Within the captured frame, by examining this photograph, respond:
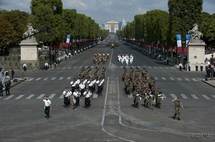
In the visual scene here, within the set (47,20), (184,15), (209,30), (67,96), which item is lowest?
(67,96)

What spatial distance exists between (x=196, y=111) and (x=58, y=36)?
85240 millimetres

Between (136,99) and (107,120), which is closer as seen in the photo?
(107,120)

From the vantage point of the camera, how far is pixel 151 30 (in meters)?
180

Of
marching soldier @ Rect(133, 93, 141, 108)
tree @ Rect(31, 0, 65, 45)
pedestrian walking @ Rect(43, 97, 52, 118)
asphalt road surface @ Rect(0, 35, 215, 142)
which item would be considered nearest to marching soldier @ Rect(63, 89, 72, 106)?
asphalt road surface @ Rect(0, 35, 215, 142)

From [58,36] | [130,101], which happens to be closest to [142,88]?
[130,101]

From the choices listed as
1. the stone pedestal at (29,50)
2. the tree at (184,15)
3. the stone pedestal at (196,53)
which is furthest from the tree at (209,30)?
the stone pedestal at (29,50)

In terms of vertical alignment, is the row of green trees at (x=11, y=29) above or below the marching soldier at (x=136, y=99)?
above

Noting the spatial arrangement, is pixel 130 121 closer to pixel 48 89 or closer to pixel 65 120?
pixel 65 120

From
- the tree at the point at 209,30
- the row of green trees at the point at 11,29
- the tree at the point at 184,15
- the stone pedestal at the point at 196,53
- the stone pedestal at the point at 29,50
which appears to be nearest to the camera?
the stone pedestal at the point at 196,53

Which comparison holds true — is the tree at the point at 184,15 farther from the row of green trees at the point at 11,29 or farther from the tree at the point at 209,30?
the tree at the point at 209,30

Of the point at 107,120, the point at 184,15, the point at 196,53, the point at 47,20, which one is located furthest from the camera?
the point at 47,20

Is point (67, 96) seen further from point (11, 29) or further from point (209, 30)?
point (209, 30)

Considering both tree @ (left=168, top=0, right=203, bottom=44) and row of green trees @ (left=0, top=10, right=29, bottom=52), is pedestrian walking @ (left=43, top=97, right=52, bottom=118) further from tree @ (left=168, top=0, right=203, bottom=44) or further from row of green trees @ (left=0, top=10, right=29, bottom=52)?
row of green trees @ (left=0, top=10, right=29, bottom=52)

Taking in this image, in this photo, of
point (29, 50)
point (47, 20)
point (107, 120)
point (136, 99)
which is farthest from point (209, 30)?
point (107, 120)
